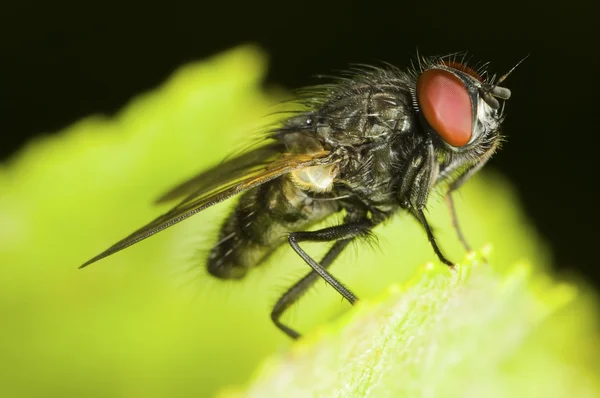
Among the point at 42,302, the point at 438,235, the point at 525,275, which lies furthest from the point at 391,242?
the point at 42,302

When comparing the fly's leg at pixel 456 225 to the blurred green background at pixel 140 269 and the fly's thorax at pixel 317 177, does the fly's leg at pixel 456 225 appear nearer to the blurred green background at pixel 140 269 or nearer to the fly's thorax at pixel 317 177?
the blurred green background at pixel 140 269

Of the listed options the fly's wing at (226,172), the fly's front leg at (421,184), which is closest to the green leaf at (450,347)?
the fly's front leg at (421,184)

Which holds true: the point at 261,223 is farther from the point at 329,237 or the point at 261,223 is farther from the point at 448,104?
the point at 448,104

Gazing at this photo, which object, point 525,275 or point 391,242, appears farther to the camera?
point 391,242

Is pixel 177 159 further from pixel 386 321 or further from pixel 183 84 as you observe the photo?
pixel 386 321

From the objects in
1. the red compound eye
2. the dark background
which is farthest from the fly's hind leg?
the dark background

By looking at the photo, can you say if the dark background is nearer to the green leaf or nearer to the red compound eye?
the green leaf
